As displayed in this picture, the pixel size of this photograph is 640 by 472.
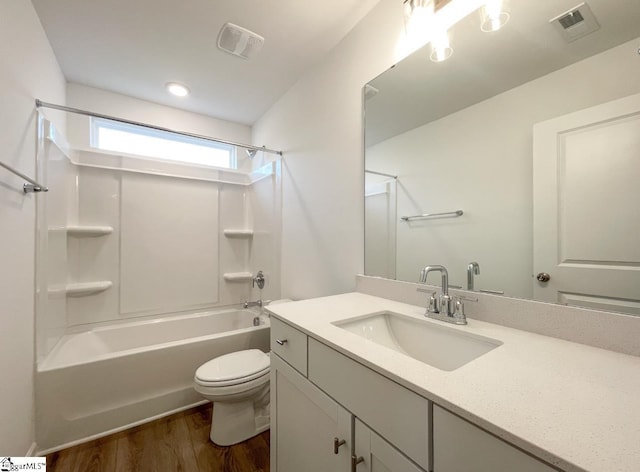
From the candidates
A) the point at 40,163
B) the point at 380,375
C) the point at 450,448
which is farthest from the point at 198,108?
the point at 450,448

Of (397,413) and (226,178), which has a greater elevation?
(226,178)

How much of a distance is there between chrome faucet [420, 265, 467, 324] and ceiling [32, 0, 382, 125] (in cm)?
155

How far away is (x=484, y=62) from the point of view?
1072mm

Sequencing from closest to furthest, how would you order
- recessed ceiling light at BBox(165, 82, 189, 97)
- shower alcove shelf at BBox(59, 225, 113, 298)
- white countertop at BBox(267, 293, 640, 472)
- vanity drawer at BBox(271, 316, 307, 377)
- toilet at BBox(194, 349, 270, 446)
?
white countertop at BBox(267, 293, 640, 472) < vanity drawer at BBox(271, 316, 307, 377) < toilet at BBox(194, 349, 270, 446) < shower alcove shelf at BBox(59, 225, 113, 298) < recessed ceiling light at BBox(165, 82, 189, 97)

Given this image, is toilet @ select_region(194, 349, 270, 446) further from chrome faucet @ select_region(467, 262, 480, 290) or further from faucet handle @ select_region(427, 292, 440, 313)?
chrome faucet @ select_region(467, 262, 480, 290)

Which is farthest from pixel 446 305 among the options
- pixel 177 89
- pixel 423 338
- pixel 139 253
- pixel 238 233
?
pixel 177 89

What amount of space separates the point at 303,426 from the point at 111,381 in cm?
140

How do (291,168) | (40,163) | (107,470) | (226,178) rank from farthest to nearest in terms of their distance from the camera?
(226,178)
(291,168)
(40,163)
(107,470)

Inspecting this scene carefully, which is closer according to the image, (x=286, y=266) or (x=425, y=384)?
(x=425, y=384)

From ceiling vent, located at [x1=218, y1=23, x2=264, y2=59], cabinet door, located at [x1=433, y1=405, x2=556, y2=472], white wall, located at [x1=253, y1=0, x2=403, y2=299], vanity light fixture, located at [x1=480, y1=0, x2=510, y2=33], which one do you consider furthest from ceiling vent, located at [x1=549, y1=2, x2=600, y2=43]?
ceiling vent, located at [x1=218, y1=23, x2=264, y2=59]

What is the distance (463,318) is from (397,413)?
19.6 inches

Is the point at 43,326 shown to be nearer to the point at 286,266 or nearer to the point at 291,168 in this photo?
the point at 286,266

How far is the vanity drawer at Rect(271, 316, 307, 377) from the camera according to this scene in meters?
0.97

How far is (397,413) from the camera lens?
62cm
